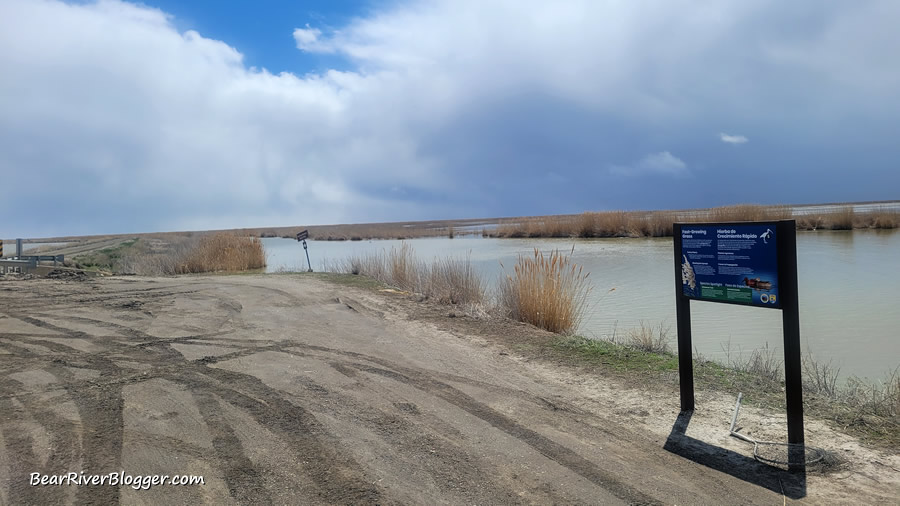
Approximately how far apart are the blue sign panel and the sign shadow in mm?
1049

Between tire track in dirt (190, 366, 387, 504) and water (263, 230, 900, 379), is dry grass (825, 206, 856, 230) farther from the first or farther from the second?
tire track in dirt (190, 366, 387, 504)

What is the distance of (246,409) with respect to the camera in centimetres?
463

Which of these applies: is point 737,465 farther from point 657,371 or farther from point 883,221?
point 883,221

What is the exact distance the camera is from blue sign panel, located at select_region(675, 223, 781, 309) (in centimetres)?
406

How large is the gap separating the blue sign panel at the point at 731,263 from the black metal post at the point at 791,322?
0.16 feet

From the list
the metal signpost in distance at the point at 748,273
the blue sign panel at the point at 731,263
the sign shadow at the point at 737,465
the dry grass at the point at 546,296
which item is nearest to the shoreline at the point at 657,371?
the dry grass at the point at 546,296

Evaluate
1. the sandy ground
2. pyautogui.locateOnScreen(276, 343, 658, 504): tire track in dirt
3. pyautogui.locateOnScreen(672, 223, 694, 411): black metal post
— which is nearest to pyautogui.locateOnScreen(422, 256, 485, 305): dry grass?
the sandy ground

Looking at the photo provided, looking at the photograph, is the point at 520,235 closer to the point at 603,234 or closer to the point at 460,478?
the point at 603,234

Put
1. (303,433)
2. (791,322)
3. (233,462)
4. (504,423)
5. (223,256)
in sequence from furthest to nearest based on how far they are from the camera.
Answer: (223,256) → (504,423) → (303,433) → (791,322) → (233,462)

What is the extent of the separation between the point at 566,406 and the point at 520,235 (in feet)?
130

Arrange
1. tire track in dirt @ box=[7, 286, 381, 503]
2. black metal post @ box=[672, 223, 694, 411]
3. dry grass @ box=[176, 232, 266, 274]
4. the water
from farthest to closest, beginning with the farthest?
dry grass @ box=[176, 232, 266, 274]
the water
black metal post @ box=[672, 223, 694, 411]
tire track in dirt @ box=[7, 286, 381, 503]

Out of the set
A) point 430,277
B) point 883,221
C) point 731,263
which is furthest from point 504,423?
point 883,221

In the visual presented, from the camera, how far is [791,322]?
13.0 ft

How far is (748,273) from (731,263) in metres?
0.15
